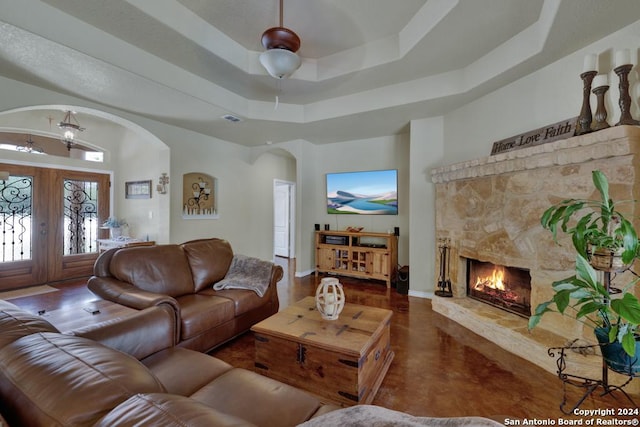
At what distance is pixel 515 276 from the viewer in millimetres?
2891

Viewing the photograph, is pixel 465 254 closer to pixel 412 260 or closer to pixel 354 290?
pixel 412 260

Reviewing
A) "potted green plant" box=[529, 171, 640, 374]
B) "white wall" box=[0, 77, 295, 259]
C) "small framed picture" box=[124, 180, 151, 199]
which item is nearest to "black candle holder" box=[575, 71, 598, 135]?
"potted green plant" box=[529, 171, 640, 374]

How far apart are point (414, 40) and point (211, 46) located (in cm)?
200

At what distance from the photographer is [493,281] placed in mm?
3119

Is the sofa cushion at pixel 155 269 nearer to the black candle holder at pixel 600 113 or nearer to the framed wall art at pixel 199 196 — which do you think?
the framed wall art at pixel 199 196

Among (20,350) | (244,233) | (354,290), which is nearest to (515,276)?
(354,290)

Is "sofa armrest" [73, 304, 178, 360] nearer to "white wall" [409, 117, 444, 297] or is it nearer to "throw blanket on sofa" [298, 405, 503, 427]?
"throw blanket on sofa" [298, 405, 503, 427]

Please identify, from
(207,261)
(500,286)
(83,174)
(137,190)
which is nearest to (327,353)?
(207,261)

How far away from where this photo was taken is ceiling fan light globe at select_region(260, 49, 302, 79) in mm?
2174

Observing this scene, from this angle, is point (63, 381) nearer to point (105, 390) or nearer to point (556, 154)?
point (105, 390)

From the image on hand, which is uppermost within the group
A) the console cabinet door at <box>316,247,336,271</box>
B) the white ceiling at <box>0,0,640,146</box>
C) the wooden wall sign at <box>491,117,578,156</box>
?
the white ceiling at <box>0,0,640,146</box>

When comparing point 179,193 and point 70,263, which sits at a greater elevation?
point 179,193

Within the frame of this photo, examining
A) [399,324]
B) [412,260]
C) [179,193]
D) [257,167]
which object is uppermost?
[257,167]

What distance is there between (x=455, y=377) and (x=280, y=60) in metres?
2.87
